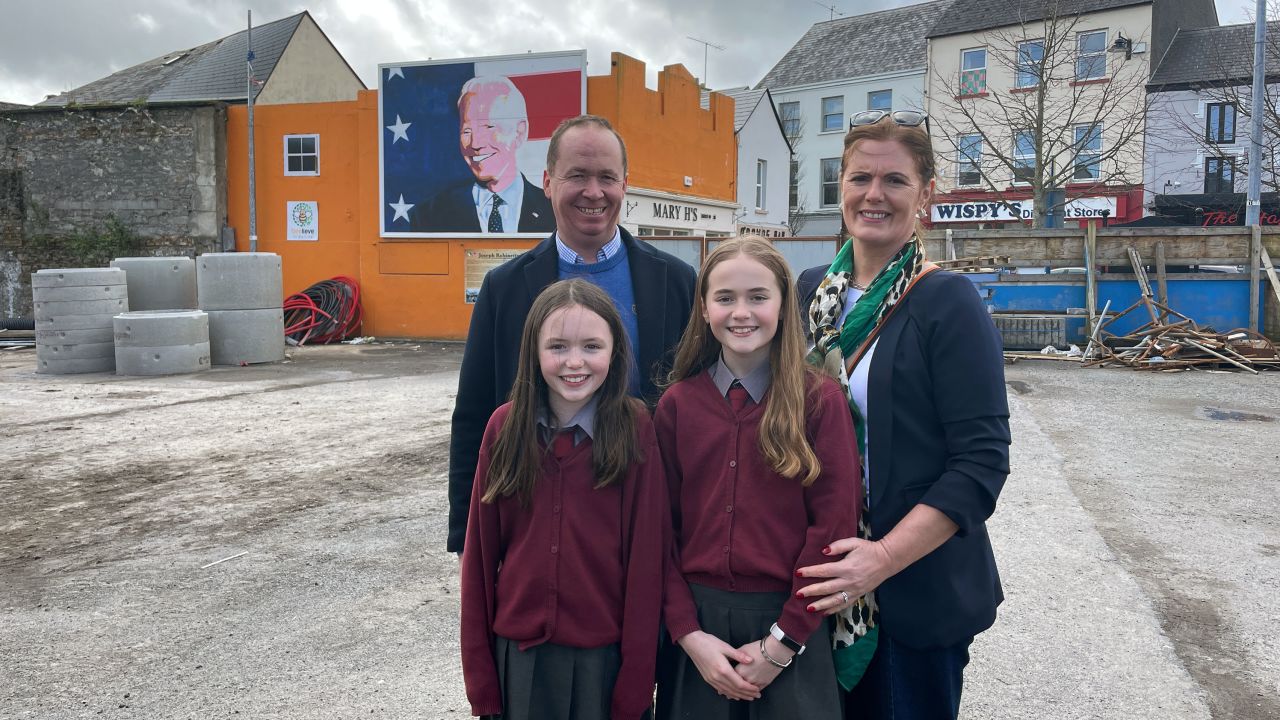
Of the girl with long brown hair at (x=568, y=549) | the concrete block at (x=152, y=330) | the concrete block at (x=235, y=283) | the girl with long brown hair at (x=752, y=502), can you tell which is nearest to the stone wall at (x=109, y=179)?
the concrete block at (x=235, y=283)

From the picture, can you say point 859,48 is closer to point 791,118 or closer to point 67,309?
point 791,118

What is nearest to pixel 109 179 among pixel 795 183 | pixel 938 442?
pixel 938 442

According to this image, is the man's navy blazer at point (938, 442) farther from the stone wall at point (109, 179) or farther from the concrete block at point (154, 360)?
the stone wall at point (109, 179)

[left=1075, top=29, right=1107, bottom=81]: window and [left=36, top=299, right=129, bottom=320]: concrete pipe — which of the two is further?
[left=1075, top=29, right=1107, bottom=81]: window

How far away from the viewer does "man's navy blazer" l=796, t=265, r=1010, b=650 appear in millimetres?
1963

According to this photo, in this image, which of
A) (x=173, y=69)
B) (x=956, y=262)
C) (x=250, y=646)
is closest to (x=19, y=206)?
(x=173, y=69)

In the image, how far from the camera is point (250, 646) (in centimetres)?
386

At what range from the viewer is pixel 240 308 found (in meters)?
14.4

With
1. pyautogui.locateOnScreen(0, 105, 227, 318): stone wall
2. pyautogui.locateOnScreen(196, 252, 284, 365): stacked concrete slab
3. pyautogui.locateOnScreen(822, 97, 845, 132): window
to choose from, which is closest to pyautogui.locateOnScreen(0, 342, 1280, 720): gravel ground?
pyautogui.locateOnScreen(196, 252, 284, 365): stacked concrete slab

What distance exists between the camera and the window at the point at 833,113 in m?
38.3

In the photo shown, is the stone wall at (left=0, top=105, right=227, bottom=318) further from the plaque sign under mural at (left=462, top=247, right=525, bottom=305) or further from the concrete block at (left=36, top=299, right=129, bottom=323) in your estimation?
the concrete block at (left=36, top=299, right=129, bottom=323)

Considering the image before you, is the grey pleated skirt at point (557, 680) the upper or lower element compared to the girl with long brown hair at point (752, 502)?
lower

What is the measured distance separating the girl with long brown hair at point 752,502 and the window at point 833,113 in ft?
125

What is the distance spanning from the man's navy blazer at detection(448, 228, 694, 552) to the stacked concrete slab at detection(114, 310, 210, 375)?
11.8 meters
